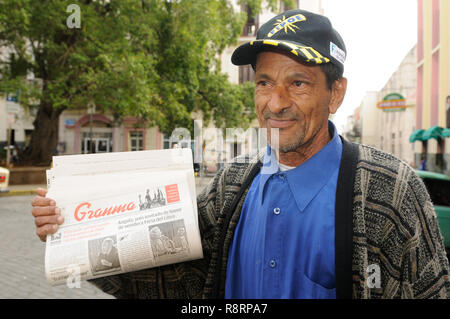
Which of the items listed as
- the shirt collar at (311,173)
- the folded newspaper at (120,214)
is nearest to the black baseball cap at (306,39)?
the shirt collar at (311,173)

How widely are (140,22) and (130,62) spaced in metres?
2.14

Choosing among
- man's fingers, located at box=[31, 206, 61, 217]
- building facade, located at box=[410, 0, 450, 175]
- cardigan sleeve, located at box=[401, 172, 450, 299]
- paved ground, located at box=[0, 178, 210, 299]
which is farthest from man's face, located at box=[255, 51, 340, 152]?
building facade, located at box=[410, 0, 450, 175]

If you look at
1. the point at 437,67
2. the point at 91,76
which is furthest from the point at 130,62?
the point at 437,67

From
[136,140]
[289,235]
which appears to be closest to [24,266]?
→ [289,235]

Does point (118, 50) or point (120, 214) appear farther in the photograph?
point (118, 50)

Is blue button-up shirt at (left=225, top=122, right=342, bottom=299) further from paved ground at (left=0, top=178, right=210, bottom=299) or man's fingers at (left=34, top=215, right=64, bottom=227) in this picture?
paved ground at (left=0, top=178, right=210, bottom=299)

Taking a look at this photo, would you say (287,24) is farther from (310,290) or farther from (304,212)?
(310,290)

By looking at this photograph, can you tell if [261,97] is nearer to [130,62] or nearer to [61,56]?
[130,62]

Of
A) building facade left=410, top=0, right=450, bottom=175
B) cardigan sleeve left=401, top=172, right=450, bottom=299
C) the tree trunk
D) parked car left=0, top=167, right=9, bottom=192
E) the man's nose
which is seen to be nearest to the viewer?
cardigan sleeve left=401, top=172, right=450, bottom=299

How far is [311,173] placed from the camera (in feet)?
4.86

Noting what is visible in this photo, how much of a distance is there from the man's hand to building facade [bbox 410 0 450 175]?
17631 millimetres

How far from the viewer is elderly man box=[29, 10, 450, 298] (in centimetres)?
130

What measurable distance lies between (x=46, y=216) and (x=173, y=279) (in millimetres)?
562

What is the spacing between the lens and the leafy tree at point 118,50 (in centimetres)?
1270
